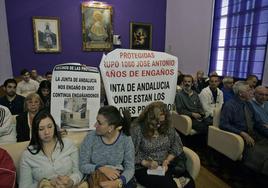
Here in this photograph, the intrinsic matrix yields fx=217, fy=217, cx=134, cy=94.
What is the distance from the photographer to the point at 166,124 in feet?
6.74

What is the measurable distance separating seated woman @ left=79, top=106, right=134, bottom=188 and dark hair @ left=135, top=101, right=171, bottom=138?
28 cm

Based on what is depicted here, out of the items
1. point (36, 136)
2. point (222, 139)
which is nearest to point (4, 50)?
point (36, 136)

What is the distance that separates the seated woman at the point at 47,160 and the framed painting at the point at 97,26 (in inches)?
208

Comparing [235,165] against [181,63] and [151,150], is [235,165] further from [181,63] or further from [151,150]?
[181,63]

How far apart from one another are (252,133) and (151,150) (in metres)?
1.54

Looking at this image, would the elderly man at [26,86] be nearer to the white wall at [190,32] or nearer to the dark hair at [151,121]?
the dark hair at [151,121]

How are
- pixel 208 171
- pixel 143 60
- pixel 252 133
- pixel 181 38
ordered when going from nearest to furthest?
pixel 143 60 < pixel 252 133 < pixel 208 171 < pixel 181 38

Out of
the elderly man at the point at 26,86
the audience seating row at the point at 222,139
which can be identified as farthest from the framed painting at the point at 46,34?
the audience seating row at the point at 222,139

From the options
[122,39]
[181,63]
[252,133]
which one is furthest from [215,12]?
[252,133]

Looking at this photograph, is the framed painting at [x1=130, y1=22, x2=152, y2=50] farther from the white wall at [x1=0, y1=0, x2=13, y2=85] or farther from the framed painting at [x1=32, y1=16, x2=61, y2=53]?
the white wall at [x1=0, y1=0, x2=13, y2=85]

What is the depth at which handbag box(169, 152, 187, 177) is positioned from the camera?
6.62 ft

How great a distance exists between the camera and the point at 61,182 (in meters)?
1.52

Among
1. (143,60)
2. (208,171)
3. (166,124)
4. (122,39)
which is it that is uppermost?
(122,39)

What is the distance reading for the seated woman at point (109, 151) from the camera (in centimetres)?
167
